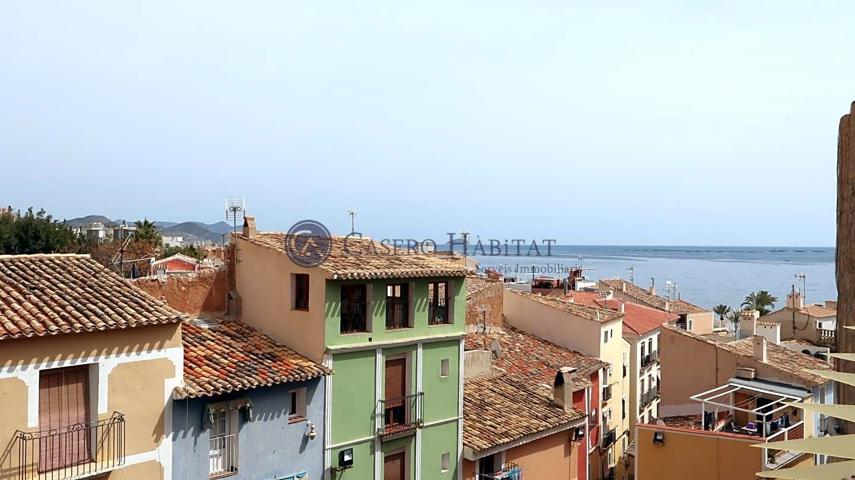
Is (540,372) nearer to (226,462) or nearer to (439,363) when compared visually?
(439,363)

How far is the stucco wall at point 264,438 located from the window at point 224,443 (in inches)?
5.4

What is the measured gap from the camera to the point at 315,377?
14.5 metres

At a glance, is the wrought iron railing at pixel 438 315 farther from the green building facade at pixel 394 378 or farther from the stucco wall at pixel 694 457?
the stucco wall at pixel 694 457

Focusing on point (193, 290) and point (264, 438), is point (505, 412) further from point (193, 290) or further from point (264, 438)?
point (193, 290)

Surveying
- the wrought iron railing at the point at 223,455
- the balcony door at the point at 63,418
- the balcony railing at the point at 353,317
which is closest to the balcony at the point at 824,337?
the balcony railing at the point at 353,317

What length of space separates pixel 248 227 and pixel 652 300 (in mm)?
36928

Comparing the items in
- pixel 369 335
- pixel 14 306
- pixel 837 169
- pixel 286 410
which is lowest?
pixel 286 410

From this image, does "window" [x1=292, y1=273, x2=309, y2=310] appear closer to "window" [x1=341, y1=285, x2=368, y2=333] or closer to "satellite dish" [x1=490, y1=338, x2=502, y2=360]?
"window" [x1=341, y1=285, x2=368, y2=333]

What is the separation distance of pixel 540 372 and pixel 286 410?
12.2 meters

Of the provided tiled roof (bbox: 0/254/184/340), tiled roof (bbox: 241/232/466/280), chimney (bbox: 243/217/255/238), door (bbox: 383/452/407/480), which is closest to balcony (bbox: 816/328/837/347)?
tiled roof (bbox: 241/232/466/280)

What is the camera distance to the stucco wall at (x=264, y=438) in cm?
1243

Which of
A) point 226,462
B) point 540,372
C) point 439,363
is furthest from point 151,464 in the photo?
point 540,372

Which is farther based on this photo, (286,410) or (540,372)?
(540,372)

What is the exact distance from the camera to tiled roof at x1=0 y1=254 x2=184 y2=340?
1055 centimetres
